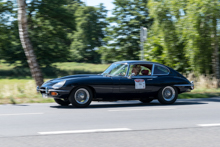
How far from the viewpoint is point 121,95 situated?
1045 centimetres

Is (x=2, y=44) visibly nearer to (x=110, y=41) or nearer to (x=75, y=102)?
(x=110, y=41)

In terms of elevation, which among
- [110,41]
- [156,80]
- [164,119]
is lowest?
[164,119]

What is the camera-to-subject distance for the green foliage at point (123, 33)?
32.0m

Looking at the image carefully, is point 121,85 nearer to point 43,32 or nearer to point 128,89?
point 128,89

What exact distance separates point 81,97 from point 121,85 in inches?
50.6

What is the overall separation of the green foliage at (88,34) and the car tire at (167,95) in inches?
1798

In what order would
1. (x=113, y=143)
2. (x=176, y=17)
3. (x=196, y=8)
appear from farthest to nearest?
(x=176, y=17), (x=196, y=8), (x=113, y=143)

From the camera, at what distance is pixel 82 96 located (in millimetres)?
10008

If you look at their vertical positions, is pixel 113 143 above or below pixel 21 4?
below

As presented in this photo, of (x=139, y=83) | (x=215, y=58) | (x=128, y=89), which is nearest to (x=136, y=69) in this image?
(x=139, y=83)

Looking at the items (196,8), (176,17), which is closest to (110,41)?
(176,17)

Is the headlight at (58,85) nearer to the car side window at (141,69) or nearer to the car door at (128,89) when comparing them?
the car door at (128,89)

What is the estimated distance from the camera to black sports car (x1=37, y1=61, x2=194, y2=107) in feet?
32.3

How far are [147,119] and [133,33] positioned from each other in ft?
81.2
